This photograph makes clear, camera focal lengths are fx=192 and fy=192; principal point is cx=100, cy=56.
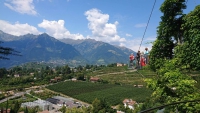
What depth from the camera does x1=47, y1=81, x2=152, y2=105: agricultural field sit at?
6781cm

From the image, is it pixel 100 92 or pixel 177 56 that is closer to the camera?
pixel 177 56

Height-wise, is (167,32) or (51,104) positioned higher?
(167,32)

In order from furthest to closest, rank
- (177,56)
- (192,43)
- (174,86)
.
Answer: (177,56), (174,86), (192,43)

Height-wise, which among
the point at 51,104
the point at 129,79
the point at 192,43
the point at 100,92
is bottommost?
the point at 51,104

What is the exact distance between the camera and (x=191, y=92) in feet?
27.6

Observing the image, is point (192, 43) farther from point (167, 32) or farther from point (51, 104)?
point (51, 104)

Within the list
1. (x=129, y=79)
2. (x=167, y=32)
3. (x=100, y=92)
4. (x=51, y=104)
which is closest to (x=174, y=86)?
(x=167, y=32)

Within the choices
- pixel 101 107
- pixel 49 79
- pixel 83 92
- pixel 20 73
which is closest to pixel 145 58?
pixel 101 107

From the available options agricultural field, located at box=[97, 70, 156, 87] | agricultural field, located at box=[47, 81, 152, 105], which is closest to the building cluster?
agricultural field, located at box=[47, 81, 152, 105]

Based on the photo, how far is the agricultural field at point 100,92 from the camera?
67812mm

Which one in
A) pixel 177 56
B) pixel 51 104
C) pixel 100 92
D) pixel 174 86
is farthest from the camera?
pixel 100 92

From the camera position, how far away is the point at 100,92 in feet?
257

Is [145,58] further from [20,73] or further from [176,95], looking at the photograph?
[20,73]

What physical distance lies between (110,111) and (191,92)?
126 ft
